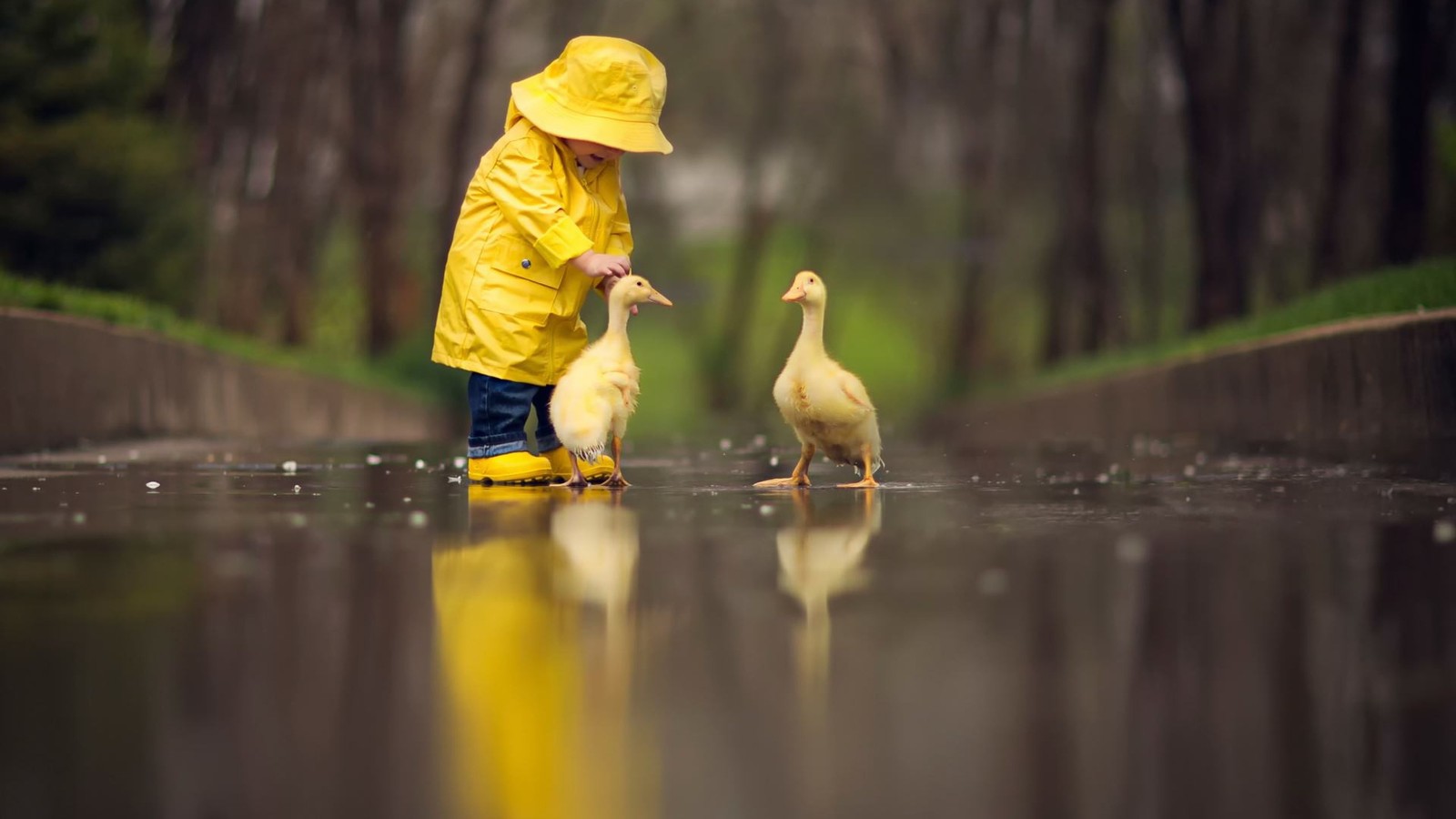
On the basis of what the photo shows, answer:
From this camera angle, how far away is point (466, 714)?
13.6 feet

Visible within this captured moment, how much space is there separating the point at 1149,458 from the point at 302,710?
29.9 ft

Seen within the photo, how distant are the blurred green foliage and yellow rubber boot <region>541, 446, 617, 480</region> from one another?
11.7 metres

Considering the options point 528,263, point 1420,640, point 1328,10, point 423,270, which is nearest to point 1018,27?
point 1328,10

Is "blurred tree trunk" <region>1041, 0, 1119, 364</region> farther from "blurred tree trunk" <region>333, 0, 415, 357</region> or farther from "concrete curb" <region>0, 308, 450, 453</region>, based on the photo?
"concrete curb" <region>0, 308, 450, 453</region>

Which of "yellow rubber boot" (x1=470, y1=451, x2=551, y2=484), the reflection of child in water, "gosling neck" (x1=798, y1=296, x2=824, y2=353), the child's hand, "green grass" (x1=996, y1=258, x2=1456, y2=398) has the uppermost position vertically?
"green grass" (x1=996, y1=258, x2=1456, y2=398)

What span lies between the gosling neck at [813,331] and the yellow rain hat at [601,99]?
111 centimetres

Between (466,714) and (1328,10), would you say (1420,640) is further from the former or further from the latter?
(1328,10)

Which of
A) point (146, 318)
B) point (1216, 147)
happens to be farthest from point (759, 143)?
point (146, 318)

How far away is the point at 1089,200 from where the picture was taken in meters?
33.3

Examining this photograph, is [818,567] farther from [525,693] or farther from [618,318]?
[618,318]

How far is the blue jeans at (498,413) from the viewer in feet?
33.9

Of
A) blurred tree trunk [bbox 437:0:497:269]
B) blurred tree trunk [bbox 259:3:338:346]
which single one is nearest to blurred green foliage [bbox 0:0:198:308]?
blurred tree trunk [bbox 259:3:338:346]

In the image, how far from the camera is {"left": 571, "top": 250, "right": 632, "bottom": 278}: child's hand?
32.3ft

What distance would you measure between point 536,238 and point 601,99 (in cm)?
75
